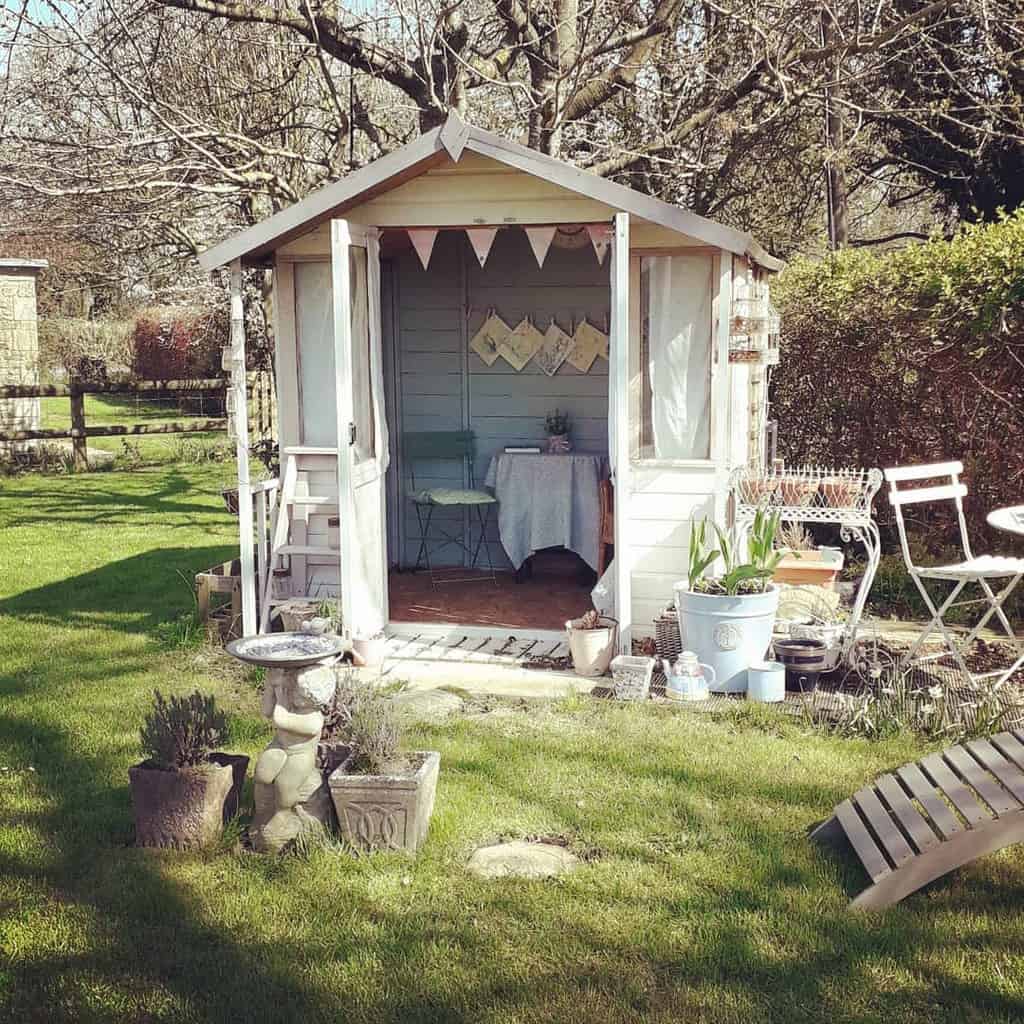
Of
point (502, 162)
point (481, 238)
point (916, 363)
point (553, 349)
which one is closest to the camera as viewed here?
point (502, 162)

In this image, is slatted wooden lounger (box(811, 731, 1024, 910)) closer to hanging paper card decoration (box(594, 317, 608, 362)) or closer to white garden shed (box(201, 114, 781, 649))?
white garden shed (box(201, 114, 781, 649))

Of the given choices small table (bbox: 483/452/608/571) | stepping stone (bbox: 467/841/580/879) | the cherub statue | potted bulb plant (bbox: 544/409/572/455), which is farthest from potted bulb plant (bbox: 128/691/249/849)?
potted bulb plant (bbox: 544/409/572/455)

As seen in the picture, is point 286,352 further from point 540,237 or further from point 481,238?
point 540,237

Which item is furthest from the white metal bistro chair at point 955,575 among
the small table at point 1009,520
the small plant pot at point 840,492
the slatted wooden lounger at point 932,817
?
the slatted wooden lounger at point 932,817

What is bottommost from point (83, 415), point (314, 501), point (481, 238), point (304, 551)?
point (304, 551)

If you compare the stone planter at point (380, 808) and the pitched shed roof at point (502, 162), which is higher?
the pitched shed roof at point (502, 162)

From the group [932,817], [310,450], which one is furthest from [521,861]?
[310,450]

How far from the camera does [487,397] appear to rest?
26.8ft

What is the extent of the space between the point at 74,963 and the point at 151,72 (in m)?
6.83

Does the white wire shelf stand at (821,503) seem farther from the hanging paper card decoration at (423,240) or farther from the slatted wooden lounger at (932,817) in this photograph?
the hanging paper card decoration at (423,240)

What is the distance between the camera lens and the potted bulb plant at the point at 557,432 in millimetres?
7750

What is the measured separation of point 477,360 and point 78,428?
273 inches

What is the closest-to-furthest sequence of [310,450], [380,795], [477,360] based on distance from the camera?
[380,795] < [310,450] < [477,360]

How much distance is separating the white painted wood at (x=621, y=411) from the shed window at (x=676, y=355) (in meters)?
0.17
